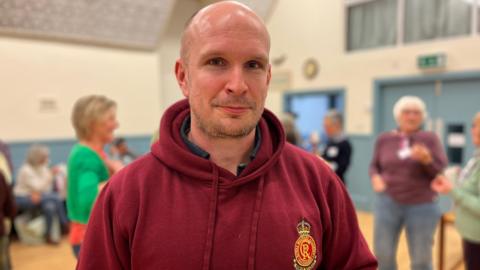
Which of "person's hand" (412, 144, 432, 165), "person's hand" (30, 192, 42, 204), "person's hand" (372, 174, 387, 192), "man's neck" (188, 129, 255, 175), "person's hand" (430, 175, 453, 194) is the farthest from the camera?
"person's hand" (30, 192, 42, 204)

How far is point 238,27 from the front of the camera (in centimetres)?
99

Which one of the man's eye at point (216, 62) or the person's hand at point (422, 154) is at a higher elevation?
the man's eye at point (216, 62)

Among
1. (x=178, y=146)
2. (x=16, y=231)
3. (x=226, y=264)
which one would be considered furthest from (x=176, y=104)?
(x=16, y=231)

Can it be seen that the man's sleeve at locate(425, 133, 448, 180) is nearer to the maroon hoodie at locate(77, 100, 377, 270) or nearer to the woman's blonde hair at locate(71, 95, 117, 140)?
the maroon hoodie at locate(77, 100, 377, 270)

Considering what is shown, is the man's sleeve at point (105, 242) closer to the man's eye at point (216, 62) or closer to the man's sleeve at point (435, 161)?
the man's eye at point (216, 62)

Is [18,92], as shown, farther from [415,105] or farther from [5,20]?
[415,105]

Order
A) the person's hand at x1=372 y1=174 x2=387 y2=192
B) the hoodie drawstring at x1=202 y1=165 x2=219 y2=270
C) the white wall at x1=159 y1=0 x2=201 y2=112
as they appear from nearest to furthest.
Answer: the hoodie drawstring at x1=202 y1=165 x2=219 y2=270 → the person's hand at x1=372 y1=174 x2=387 y2=192 → the white wall at x1=159 y1=0 x2=201 y2=112

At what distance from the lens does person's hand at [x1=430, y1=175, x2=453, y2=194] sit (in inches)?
93.2

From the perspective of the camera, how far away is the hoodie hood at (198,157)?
1.04 metres

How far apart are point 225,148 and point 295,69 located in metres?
6.19

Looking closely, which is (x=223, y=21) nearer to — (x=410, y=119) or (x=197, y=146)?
(x=197, y=146)

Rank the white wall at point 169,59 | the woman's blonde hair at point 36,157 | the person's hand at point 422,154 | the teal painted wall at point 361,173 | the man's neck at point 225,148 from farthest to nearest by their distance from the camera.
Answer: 1. the white wall at point 169,59
2. the teal painted wall at point 361,173
3. the woman's blonde hair at point 36,157
4. the person's hand at point 422,154
5. the man's neck at point 225,148

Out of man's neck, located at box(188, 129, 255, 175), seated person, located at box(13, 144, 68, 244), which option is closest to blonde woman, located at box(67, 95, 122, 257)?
man's neck, located at box(188, 129, 255, 175)

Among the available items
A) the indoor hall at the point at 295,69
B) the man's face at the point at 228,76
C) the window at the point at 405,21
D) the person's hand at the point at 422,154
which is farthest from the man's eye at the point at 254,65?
the window at the point at 405,21
